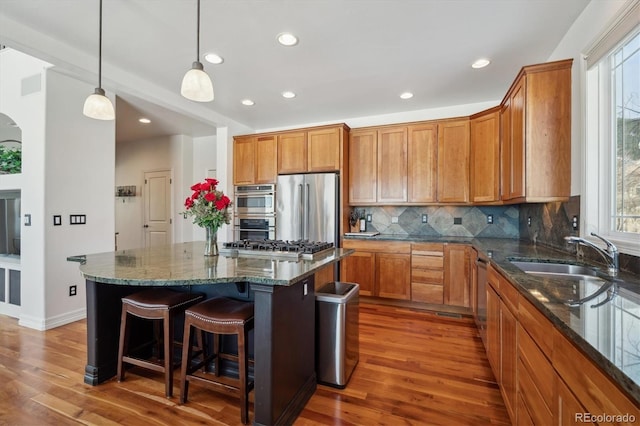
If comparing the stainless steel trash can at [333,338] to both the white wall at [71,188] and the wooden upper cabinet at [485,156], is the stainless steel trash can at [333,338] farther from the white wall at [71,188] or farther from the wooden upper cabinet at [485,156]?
the white wall at [71,188]

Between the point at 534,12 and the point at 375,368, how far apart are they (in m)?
2.90

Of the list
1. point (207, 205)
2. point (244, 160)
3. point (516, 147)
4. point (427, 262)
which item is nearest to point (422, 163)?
point (427, 262)

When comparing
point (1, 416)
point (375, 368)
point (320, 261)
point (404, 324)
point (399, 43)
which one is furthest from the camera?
point (404, 324)

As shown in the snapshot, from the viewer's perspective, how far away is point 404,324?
10.7ft

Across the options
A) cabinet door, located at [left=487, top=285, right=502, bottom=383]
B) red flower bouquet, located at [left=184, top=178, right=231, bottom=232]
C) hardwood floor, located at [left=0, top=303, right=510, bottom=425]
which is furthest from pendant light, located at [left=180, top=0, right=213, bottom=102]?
cabinet door, located at [left=487, top=285, right=502, bottom=383]

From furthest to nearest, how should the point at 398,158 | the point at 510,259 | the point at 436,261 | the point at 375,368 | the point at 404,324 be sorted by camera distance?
the point at 398,158 → the point at 436,261 → the point at 404,324 → the point at 375,368 → the point at 510,259

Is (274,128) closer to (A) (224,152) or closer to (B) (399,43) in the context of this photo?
(A) (224,152)

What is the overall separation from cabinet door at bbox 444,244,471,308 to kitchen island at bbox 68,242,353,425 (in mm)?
1938

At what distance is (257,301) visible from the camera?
1.58 meters

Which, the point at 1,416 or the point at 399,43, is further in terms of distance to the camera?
the point at 399,43

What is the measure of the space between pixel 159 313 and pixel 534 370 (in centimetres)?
202

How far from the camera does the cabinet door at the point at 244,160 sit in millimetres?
4742

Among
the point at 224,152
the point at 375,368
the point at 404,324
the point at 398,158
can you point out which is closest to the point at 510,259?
the point at 375,368
